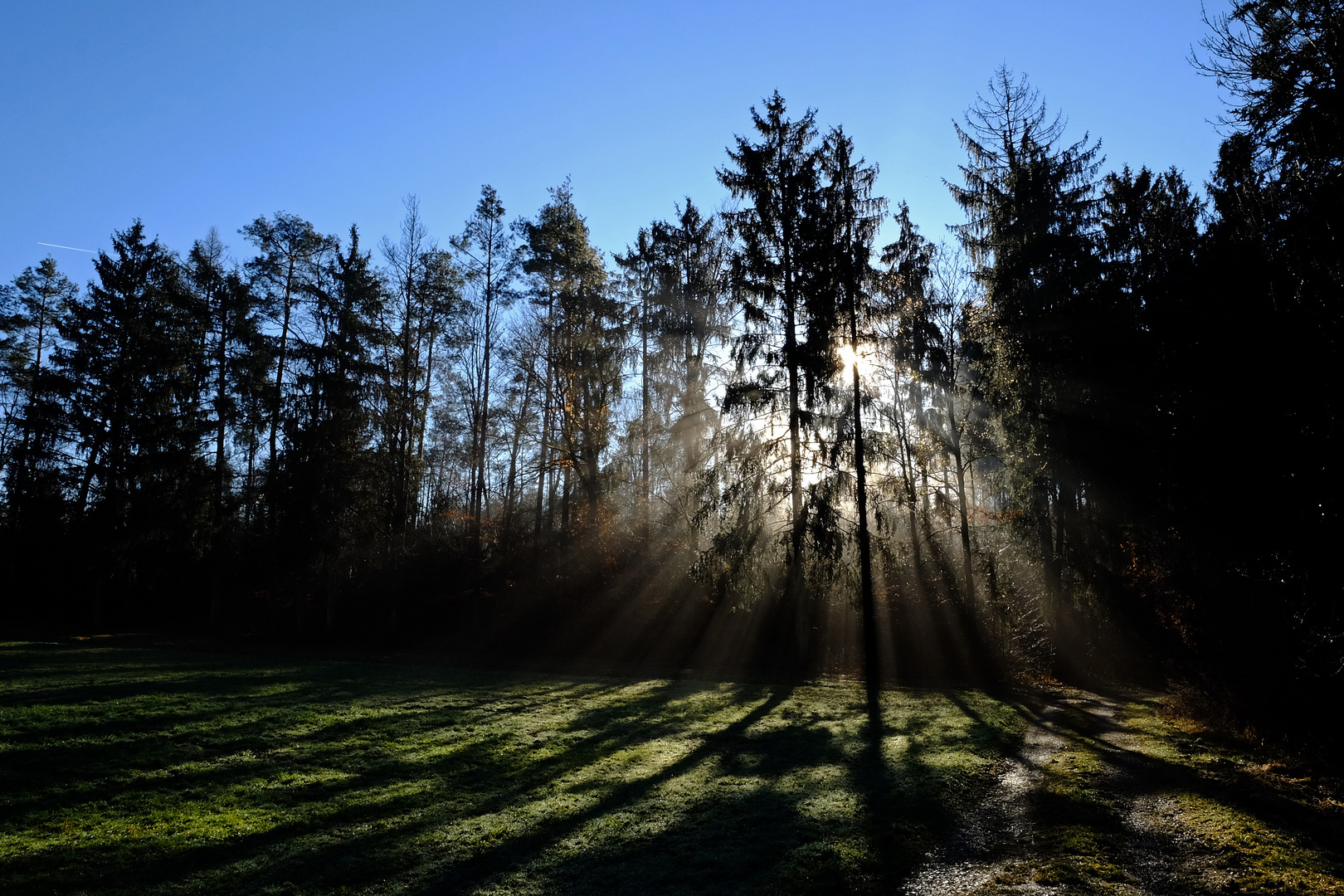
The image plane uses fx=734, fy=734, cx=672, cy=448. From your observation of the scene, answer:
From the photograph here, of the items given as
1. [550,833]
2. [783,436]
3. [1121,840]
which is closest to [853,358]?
[783,436]

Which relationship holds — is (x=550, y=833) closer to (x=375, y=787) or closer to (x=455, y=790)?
(x=455, y=790)

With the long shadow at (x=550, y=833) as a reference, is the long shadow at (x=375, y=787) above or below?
above

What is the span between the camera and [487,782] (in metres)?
7.86

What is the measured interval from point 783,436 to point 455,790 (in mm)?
12486

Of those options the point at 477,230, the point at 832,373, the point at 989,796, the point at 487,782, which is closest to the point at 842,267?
the point at 832,373

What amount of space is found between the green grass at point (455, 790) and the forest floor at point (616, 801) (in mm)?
33

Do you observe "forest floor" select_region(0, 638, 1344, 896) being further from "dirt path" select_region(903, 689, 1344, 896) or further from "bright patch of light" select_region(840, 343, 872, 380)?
"bright patch of light" select_region(840, 343, 872, 380)

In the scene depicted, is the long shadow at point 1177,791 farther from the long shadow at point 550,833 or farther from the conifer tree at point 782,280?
the conifer tree at point 782,280

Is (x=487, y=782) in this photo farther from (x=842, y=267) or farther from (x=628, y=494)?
(x=628, y=494)

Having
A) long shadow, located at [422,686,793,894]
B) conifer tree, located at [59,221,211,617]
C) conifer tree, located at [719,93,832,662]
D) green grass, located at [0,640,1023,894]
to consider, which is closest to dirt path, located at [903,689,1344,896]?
green grass, located at [0,640,1023,894]

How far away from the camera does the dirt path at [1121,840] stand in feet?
17.4

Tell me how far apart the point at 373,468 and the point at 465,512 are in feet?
22.9

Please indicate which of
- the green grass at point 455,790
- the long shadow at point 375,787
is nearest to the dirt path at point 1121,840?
the green grass at point 455,790

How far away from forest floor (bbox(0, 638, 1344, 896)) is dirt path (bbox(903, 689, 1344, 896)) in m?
0.03
